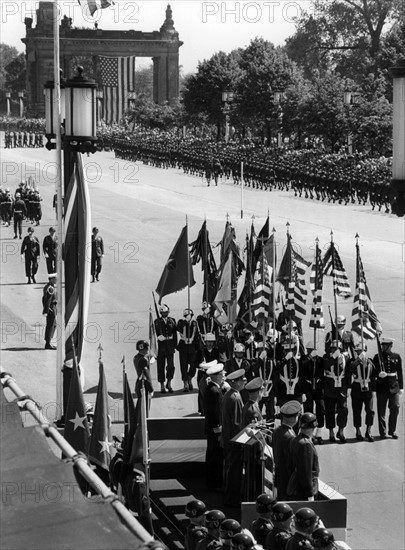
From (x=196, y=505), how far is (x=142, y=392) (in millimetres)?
1218

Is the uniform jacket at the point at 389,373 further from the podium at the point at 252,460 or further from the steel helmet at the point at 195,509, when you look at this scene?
the steel helmet at the point at 195,509

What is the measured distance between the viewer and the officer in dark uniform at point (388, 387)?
47.2ft

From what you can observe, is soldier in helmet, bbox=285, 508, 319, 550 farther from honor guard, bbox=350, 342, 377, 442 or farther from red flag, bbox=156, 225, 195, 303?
red flag, bbox=156, 225, 195, 303

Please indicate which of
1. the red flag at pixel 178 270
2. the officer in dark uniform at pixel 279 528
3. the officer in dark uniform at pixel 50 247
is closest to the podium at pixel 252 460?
the officer in dark uniform at pixel 279 528

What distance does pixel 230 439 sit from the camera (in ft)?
37.3

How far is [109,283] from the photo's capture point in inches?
1070

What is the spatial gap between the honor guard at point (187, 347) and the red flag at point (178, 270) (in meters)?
0.56

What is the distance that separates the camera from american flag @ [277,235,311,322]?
16562 millimetres

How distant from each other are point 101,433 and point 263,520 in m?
1.93

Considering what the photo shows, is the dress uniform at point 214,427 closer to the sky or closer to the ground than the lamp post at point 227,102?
closer to the ground

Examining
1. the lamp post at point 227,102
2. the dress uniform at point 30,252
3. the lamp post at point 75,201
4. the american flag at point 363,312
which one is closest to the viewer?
the lamp post at point 75,201

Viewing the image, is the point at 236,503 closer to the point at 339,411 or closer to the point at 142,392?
the point at 142,392

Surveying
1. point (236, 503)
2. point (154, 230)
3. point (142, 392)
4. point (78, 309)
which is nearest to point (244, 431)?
point (236, 503)

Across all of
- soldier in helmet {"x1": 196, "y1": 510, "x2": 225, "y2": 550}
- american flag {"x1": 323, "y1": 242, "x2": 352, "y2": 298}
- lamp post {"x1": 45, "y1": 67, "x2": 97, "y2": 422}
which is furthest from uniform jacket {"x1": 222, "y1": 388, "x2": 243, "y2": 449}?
american flag {"x1": 323, "y1": 242, "x2": 352, "y2": 298}
